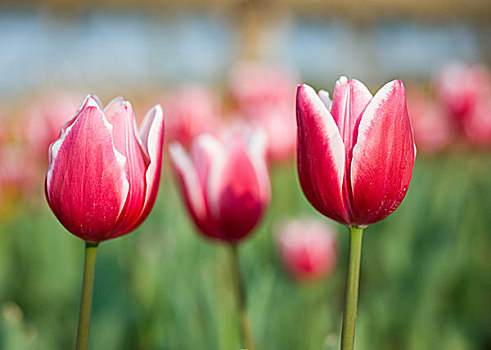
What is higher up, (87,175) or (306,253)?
(87,175)

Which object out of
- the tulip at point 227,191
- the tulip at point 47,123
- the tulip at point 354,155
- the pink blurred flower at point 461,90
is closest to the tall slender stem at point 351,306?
the tulip at point 354,155

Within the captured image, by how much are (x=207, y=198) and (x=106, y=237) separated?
0.28m

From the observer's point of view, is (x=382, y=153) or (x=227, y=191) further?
(x=227, y=191)

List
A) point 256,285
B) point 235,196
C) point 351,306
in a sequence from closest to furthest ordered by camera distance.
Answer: point 351,306 → point 235,196 → point 256,285

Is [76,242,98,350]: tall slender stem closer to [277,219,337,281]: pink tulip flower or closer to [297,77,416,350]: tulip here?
[297,77,416,350]: tulip

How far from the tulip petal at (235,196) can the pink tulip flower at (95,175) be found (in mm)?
242

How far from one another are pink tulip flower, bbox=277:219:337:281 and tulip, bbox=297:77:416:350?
0.84 meters

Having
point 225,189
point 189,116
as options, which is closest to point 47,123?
point 189,116

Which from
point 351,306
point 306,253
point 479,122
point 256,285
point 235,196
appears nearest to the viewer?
point 351,306

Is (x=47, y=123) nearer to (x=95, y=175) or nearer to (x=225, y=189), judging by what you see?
(x=225, y=189)

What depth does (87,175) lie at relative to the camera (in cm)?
45

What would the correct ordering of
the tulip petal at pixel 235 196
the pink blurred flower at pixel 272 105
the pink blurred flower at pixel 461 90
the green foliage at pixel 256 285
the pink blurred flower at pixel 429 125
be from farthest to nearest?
the pink blurred flower at pixel 429 125 → the pink blurred flower at pixel 272 105 → the pink blurred flower at pixel 461 90 → the green foliage at pixel 256 285 → the tulip petal at pixel 235 196

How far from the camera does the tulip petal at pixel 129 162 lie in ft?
1.56

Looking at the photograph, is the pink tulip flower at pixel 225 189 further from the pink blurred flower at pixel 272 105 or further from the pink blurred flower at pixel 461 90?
the pink blurred flower at pixel 461 90
